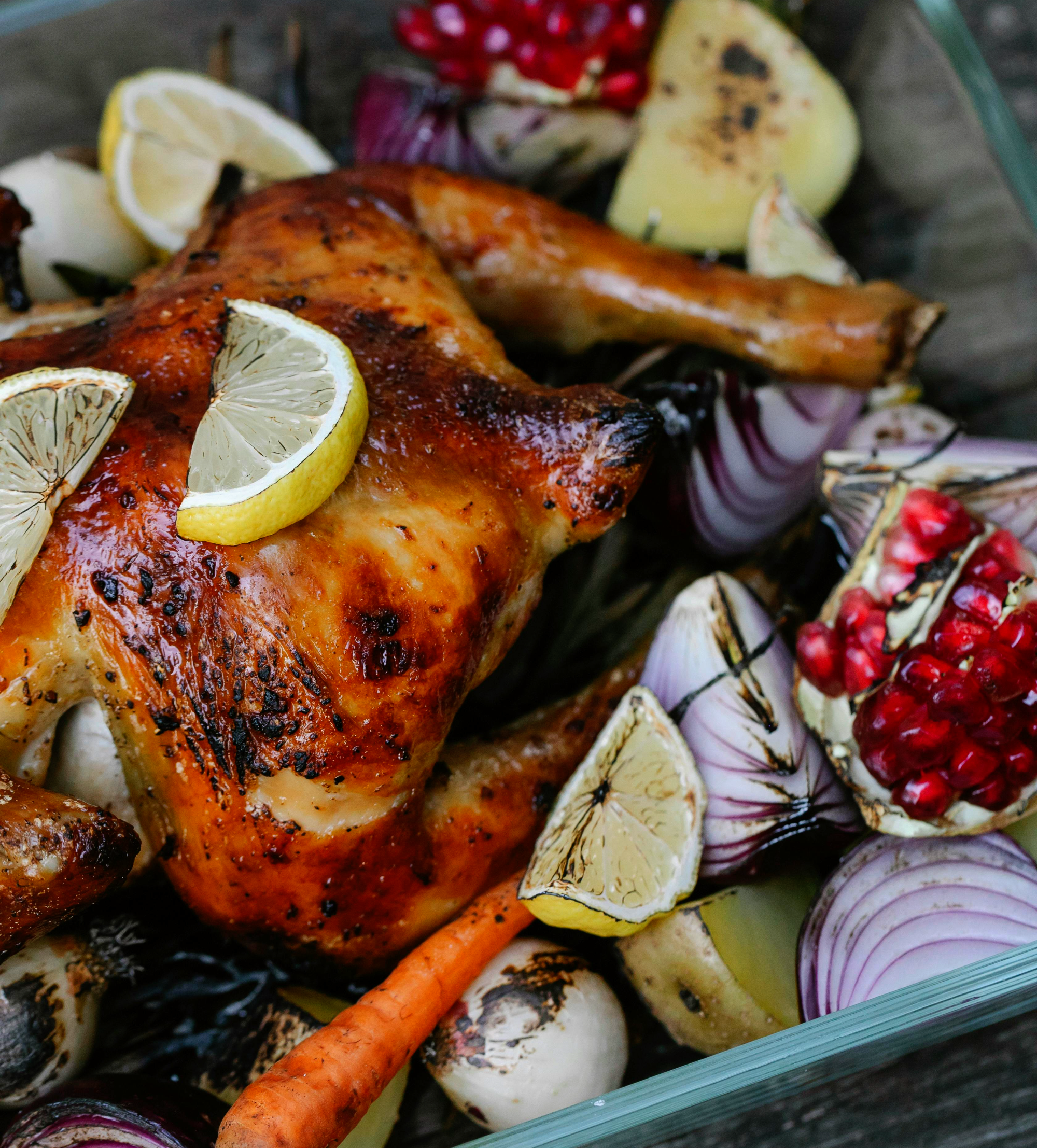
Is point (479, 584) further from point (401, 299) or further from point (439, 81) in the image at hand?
point (439, 81)

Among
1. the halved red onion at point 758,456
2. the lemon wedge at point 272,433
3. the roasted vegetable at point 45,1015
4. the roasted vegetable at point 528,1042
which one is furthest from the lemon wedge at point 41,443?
the halved red onion at point 758,456

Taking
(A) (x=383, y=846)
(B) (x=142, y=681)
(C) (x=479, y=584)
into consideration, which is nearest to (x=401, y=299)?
(C) (x=479, y=584)

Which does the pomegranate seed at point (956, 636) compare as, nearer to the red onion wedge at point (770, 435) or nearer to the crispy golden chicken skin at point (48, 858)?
the red onion wedge at point (770, 435)

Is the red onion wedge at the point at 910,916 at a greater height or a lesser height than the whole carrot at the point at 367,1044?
greater

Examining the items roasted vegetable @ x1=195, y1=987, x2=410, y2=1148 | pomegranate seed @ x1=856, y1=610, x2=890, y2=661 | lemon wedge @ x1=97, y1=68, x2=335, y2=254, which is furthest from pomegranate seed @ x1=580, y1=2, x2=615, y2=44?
roasted vegetable @ x1=195, y1=987, x2=410, y2=1148

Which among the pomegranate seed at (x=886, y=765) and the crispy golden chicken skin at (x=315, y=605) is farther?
the pomegranate seed at (x=886, y=765)

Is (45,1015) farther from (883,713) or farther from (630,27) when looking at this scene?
(630,27)
